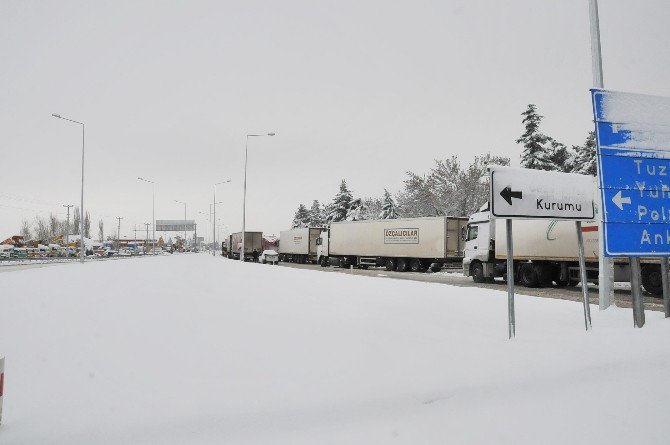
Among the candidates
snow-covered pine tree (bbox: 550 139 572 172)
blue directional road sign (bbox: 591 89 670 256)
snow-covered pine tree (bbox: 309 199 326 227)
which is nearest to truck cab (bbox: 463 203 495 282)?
blue directional road sign (bbox: 591 89 670 256)

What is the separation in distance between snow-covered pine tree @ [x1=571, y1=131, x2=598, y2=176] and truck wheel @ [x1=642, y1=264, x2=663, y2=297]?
34384 mm

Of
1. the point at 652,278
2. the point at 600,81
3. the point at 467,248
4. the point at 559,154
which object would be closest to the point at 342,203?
the point at 559,154

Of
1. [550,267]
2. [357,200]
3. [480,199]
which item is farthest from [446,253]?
[357,200]

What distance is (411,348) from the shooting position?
607cm

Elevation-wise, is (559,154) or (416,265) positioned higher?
(559,154)

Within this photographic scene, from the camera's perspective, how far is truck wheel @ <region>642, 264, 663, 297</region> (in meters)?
16.0

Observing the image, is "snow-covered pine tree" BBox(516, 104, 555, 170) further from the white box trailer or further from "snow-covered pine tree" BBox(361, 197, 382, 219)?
"snow-covered pine tree" BBox(361, 197, 382, 219)

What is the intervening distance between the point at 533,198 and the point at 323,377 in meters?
4.24

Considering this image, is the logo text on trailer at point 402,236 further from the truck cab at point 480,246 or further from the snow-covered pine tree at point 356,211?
the snow-covered pine tree at point 356,211

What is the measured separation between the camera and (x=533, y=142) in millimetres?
47125

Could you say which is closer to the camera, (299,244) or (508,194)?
(508,194)

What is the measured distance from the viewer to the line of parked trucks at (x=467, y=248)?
1862 centimetres

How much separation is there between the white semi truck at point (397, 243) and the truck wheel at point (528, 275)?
9.72 metres

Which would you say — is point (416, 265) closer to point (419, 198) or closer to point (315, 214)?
point (419, 198)
